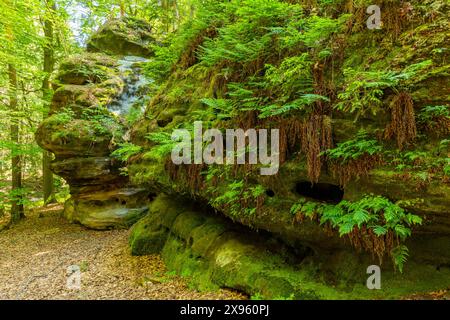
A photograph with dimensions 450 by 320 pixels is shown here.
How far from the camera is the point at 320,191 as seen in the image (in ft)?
18.4

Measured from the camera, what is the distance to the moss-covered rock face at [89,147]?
12.9 metres

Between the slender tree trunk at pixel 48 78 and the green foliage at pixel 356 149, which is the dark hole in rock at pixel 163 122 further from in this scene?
the slender tree trunk at pixel 48 78

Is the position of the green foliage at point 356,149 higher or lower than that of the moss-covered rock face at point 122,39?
lower

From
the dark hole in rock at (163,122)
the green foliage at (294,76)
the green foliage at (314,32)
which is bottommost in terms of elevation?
the dark hole in rock at (163,122)

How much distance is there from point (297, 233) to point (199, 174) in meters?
2.72

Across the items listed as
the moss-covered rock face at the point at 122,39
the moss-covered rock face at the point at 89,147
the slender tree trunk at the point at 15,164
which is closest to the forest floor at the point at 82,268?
the moss-covered rock face at the point at 89,147

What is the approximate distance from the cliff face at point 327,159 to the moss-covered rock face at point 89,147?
571 cm

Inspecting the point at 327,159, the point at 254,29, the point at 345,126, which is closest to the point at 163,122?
the point at 254,29

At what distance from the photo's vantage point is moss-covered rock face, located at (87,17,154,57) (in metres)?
17.9

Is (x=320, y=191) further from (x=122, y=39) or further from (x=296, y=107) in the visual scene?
(x=122, y=39)

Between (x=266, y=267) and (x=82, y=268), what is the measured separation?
5.78m

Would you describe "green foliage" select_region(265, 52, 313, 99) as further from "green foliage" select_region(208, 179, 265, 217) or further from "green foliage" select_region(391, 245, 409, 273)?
"green foliage" select_region(391, 245, 409, 273)

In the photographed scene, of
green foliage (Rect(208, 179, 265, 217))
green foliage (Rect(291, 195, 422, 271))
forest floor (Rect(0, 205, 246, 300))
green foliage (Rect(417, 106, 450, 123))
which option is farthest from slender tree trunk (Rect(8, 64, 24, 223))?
green foliage (Rect(417, 106, 450, 123))

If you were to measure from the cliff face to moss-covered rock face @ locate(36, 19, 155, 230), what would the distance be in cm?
571
